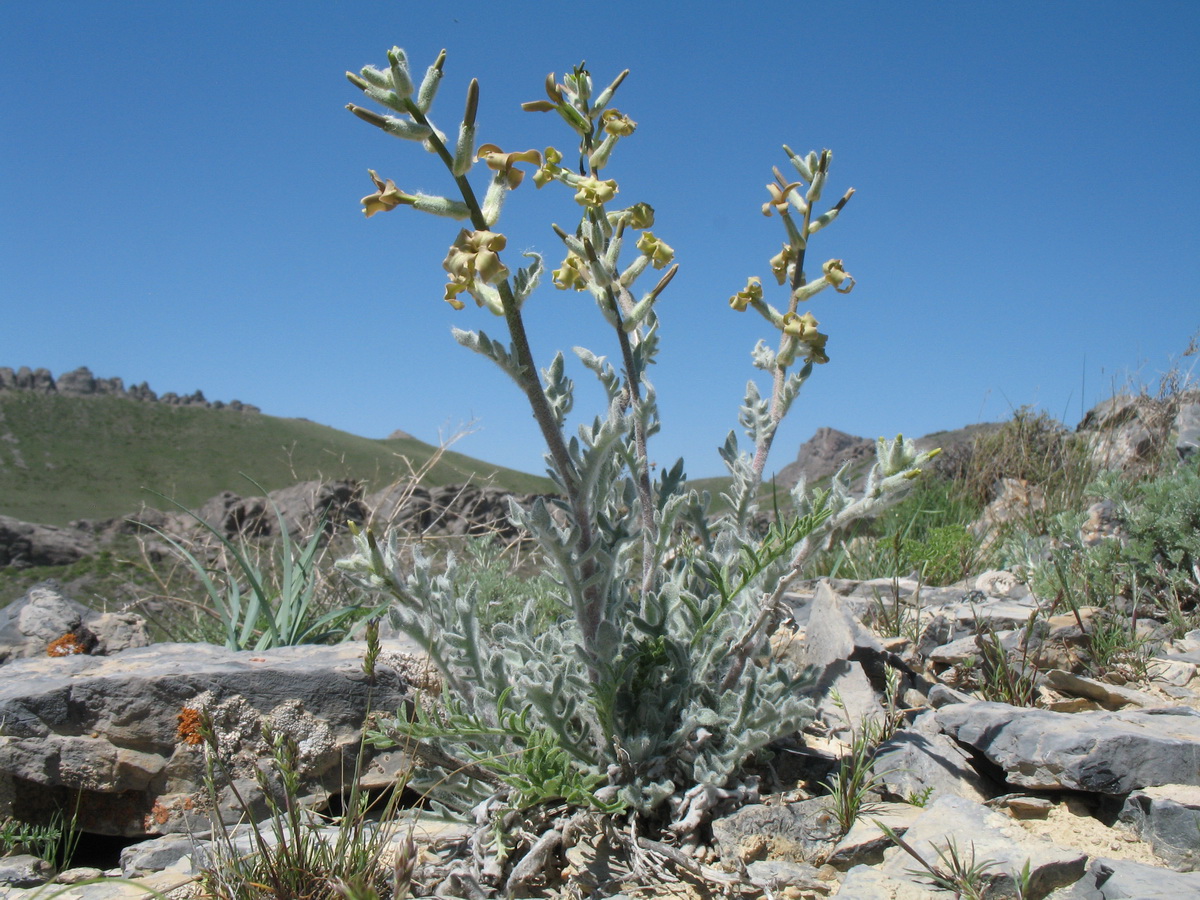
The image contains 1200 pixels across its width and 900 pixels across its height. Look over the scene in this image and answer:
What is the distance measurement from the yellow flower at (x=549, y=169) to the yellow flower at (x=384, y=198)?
Answer: 0.45 metres

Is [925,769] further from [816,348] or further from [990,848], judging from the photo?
[816,348]

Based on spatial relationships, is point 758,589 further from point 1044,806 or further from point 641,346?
point 1044,806

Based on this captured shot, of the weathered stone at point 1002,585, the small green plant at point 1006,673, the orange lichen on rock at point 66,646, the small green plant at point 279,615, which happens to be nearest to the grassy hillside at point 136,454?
the weathered stone at point 1002,585

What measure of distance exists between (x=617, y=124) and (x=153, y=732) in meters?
2.75

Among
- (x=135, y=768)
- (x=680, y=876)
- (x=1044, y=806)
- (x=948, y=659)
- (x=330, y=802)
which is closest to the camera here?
(x=680, y=876)

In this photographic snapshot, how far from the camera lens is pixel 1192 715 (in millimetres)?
2650

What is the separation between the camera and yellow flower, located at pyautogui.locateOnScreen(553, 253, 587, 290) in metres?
2.32

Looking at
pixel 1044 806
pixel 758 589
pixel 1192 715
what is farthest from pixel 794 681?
pixel 1192 715

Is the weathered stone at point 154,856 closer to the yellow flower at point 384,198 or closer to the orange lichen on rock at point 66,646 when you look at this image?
the orange lichen on rock at point 66,646

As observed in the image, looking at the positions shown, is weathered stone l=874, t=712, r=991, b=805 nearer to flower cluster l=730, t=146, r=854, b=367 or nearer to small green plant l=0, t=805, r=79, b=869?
flower cluster l=730, t=146, r=854, b=367

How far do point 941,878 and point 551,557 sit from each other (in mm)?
1265

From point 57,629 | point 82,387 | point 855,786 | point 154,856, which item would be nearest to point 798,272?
point 855,786

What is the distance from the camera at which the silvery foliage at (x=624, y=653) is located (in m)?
2.13

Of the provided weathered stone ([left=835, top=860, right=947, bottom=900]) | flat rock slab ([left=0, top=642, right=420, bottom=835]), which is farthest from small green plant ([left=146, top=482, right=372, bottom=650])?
weathered stone ([left=835, top=860, right=947, bottom=900])
